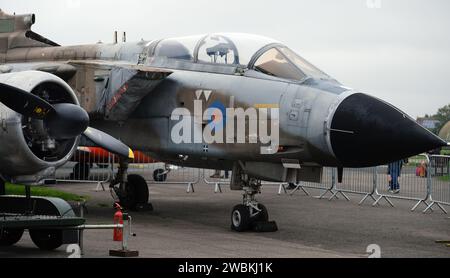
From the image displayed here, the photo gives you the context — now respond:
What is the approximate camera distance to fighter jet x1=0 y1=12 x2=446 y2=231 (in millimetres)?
10531

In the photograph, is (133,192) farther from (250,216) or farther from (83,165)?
(83,165)

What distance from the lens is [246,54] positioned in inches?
556

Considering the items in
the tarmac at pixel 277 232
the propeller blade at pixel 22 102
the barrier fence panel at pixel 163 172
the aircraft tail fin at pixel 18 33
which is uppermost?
the aircraft tail fin at pixel 18 33

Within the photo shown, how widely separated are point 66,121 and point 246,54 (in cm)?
473

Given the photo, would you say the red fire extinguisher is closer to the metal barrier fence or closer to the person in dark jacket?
the metal barrier fence

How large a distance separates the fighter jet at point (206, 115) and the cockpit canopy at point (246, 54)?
0.02 metres

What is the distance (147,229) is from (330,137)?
11.5 ft

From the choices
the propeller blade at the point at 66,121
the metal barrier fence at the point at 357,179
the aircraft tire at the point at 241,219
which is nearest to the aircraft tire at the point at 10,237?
the propeller blade at the point at 66,121

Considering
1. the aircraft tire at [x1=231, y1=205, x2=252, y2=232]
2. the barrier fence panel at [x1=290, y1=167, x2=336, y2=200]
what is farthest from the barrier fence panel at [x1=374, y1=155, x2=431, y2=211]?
the aircraft tire at [x1=231, y1=205, x2=252, y2=232]

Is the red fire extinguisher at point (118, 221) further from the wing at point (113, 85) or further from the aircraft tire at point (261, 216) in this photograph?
the wing at point (113, 85)

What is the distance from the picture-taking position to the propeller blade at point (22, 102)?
9.90m

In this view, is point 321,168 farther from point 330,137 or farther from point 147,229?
point 147,229

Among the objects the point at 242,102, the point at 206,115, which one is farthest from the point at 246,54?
the point at 206,115

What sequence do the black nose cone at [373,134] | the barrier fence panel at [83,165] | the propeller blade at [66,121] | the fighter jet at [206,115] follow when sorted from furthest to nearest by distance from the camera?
the barrier fence panel at [83,165] < the black nose cone at [373,134] < the fighter jet at [206,115] < the propeller blade at [66,121]
